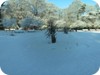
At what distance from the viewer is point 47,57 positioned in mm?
4066

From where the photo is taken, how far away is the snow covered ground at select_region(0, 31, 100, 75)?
348cm

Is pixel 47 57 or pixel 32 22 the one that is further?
pixel 32 22

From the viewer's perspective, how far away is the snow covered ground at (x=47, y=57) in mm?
3479

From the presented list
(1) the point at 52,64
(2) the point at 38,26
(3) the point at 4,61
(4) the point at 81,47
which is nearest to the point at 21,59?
(3) the point at 4,61

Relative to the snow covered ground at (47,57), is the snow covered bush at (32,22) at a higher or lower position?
higher

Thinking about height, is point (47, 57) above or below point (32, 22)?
below

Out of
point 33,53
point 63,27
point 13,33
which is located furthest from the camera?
point 13,33

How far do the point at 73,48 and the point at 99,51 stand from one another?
0.64 metres

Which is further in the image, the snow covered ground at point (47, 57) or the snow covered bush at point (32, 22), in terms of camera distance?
the snow covered bush at point (32, 22)

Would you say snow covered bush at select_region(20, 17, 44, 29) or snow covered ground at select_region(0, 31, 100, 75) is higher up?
snow covered bush at select_region(20, 17, 44, 29)

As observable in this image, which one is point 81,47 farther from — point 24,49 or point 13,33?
point 13,33

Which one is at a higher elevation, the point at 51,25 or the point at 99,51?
the point at 51,25

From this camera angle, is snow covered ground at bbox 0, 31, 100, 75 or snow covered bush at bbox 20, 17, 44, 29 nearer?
snow covered ground at bbox 0, 31, 100, 75

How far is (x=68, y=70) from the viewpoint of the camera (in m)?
3.50
